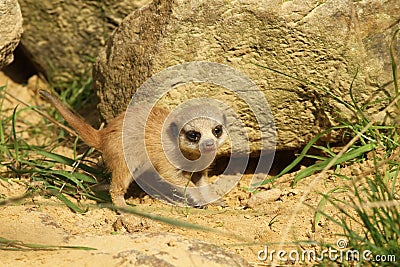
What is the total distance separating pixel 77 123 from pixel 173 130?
2.38 feet

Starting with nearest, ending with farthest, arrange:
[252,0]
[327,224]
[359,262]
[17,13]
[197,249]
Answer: [359,262] → [197,249] → [327,224] → [252,0] → [17,13]

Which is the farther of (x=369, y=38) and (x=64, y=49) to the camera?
(x=64, y=49)

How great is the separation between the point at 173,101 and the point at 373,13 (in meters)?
1.58

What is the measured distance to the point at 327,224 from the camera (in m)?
3.72

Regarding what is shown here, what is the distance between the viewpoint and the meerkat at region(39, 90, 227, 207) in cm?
435

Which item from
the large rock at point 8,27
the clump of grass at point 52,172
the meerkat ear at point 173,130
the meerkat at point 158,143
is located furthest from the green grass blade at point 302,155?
the large rock at point 8,27

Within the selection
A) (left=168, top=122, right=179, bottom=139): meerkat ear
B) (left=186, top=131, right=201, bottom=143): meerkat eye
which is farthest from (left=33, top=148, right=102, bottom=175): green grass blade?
(left=186, top=131, right=201, bottom=143): meerkat eye

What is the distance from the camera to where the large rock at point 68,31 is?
5.48 metres

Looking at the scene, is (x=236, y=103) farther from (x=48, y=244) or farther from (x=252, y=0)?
(x=48, y=244)

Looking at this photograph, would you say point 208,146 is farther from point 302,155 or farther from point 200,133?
point 302,155

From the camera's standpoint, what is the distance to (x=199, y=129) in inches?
176

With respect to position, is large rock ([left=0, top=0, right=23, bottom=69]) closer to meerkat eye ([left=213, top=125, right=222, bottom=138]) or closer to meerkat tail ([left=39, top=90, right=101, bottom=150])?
meerkat tail ([left=39, top=90, right=101, bottom=150])

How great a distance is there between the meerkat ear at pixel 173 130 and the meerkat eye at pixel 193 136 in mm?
89

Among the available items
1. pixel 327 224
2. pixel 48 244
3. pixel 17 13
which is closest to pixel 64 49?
pixel 17 13
